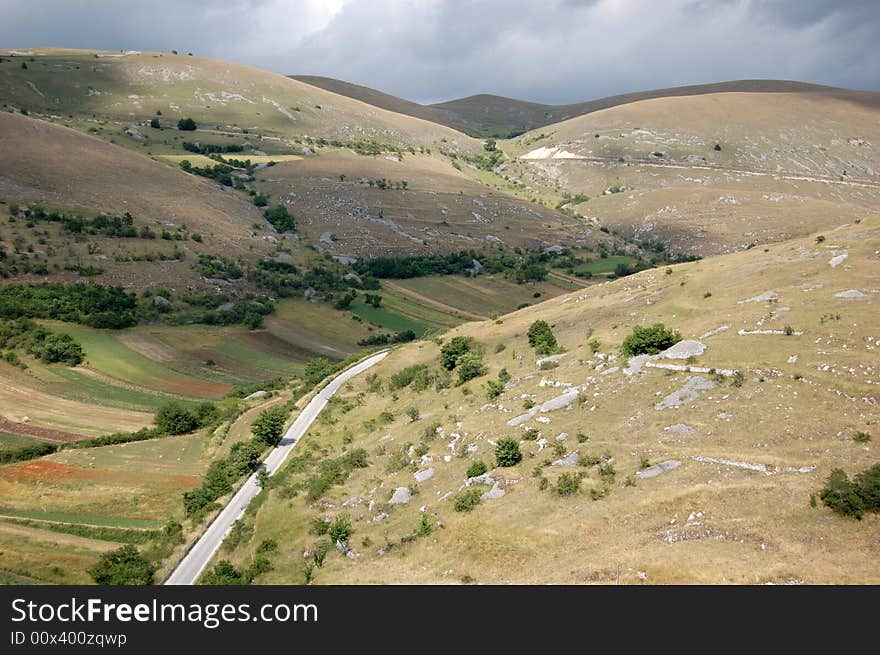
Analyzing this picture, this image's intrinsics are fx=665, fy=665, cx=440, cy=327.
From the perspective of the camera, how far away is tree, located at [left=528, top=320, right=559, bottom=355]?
61.2 m

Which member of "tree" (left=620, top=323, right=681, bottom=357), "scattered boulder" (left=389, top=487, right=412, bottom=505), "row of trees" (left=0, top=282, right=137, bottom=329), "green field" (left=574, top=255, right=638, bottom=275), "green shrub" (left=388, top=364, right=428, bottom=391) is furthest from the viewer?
"green field" (left=574, top=255, right=638, bottom=275)

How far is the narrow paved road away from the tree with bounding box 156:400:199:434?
13407mm

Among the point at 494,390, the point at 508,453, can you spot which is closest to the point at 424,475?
the point at 508,453

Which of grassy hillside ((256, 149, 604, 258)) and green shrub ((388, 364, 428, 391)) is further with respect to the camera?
grassy hillside ((256, 149, 604, 258))

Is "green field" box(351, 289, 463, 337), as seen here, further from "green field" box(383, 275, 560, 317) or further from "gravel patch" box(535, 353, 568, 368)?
"gravel patch" box(535, 353, 568, 368)

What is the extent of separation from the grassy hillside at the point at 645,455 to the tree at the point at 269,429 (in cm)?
439

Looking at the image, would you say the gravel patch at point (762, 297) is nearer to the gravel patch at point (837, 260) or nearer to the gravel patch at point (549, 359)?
the gravel patch at point (837, 260)

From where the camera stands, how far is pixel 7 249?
115062mm

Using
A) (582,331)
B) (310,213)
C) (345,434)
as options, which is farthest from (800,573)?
(310,213)

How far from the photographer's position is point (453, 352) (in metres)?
67.7

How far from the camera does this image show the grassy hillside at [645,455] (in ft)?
98.1

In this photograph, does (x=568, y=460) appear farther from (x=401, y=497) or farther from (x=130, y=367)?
(x=130, y=367)

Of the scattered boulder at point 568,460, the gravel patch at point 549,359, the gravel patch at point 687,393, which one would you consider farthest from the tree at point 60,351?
the gravel patch at point 687,393

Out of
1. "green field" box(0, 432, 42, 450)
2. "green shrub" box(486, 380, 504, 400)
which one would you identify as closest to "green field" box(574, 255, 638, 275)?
"green shrub" box(486, 380, 504, 400)
